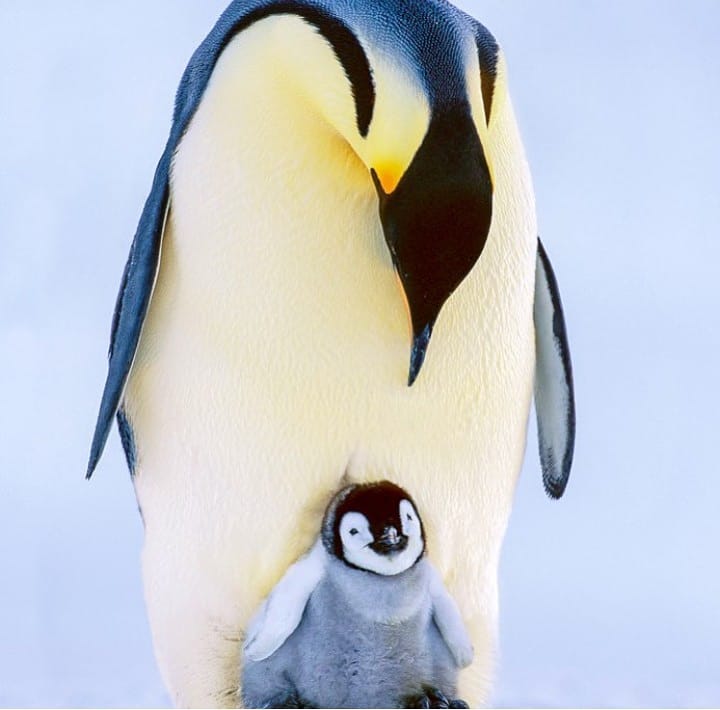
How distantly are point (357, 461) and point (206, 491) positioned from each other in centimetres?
18

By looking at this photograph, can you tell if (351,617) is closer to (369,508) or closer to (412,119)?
(369,508)

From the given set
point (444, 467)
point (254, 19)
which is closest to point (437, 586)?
point (444, 467)

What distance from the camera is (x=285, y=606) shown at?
1.43 meters

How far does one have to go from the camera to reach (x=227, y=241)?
4.80 ft

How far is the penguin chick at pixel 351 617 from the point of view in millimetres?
1421

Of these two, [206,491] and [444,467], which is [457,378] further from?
[206,491]

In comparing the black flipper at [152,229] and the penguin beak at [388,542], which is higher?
the black flipper at [152,229]

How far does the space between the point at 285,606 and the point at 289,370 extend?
0.25 m

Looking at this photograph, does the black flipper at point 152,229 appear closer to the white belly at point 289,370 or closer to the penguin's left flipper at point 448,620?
the white belly at point 289,370

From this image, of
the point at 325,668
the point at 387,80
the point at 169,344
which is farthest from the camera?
the point at 169,344

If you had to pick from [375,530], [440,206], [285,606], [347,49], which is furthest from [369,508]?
[347,49]

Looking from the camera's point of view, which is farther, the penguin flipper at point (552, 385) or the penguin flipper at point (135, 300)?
the penguin flipper at point (552, 385)

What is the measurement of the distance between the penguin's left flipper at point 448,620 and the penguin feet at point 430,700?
0.14 feet

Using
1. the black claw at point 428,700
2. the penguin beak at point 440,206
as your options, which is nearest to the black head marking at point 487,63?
the penguin beak at point 440,206
